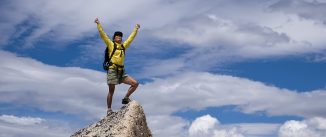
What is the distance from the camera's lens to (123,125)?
1116 cm

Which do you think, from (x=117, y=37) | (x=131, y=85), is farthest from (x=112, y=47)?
(x=131, y=85)

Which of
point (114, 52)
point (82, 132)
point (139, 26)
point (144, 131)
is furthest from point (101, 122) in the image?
point (139, 26)

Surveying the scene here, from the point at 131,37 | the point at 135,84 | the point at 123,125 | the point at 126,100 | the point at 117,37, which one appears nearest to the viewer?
the point at 123,125

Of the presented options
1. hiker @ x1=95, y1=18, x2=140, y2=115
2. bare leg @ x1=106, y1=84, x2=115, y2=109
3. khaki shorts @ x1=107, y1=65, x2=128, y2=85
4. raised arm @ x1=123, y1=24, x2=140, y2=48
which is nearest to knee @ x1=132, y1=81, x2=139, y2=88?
hiker @ x1=95, y1=18, x2=140, y2=115

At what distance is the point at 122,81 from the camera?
555 inches

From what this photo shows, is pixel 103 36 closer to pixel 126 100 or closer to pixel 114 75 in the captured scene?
pixel 114 75

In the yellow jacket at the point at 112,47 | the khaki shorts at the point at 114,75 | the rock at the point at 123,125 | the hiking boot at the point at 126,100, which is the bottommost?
the rock at the point at 123,125

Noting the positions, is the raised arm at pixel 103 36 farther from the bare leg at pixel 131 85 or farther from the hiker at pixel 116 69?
the bare leg at pixel 131 85

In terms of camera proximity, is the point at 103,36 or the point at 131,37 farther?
the point at 131,37

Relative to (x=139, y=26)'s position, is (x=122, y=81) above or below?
below

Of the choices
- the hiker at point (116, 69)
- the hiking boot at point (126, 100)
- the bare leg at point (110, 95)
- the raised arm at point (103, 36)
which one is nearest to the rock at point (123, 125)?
the hiking boot at point (126, 100)

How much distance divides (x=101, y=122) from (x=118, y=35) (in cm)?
304

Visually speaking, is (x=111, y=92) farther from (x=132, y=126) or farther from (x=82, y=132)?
(x=132, y=126)

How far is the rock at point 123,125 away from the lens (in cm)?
1109
